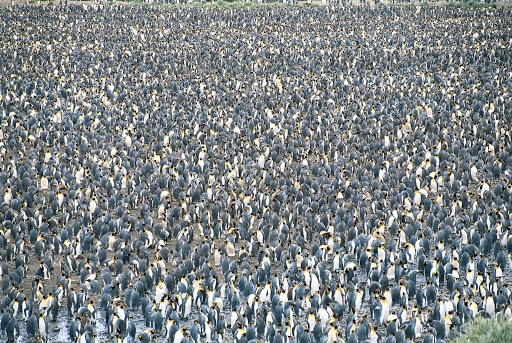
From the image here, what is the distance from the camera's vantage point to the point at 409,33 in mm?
35781

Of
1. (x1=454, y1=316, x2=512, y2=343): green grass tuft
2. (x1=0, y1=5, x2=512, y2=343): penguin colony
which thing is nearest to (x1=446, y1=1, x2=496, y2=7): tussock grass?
(x1=0, y1=5, x2=512, y2=343): penguin colony

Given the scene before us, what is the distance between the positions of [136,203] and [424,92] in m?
13.5

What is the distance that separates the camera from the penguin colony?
12.0 m

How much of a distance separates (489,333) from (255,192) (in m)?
8.82

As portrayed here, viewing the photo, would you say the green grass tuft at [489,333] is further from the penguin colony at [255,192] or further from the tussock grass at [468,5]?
the tussock grass at [468,5]

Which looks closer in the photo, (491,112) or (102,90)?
(491,112)

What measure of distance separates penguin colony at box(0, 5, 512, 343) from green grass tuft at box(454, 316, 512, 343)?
4.08 ft

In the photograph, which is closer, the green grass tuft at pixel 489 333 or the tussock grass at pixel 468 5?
the green grass tuft at pixel 489 333

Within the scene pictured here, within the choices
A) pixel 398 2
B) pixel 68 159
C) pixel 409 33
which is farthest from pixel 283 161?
pixel 398 2

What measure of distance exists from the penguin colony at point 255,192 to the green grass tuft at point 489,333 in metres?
1.24

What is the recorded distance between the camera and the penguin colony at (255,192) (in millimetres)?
11984

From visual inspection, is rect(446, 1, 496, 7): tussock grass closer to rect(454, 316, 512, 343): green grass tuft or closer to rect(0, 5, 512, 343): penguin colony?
rect(0, 5, 512, 343): penguin colony

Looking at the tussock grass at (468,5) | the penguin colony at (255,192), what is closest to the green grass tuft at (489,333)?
the penguin colony at (255,192)

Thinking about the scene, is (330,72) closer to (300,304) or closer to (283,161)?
(283,161)
